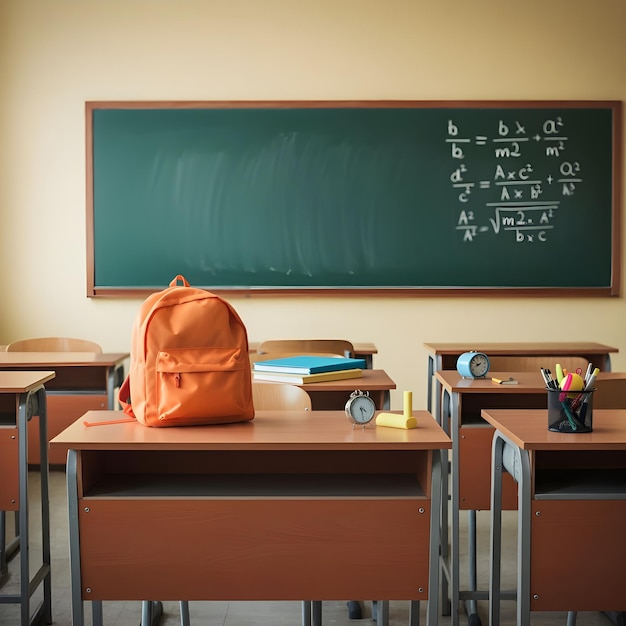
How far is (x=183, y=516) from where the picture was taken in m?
1.91

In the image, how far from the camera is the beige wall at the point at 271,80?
5.14 m

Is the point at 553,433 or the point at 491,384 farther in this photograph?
the point at 491,384

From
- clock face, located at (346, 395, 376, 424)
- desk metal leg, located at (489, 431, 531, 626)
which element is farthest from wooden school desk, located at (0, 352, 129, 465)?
desk metal leg, located at (489, 431, 531, 626)

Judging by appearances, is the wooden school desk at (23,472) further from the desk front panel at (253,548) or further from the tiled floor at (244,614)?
the desk front panel at (253,548)

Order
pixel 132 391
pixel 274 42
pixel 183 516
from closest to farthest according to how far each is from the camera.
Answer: pixel 183 516, pixel 132 391, pixel 274 42

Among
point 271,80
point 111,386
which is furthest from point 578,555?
point 271,80

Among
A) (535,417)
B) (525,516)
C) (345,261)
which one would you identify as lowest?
(525,516)

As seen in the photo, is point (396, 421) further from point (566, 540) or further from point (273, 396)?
point (273, 396)

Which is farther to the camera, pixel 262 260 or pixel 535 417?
pixel 262 260

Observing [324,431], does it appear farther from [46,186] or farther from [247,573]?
[46,186]

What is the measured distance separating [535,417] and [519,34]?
12.0ft

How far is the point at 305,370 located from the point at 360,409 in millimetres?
857

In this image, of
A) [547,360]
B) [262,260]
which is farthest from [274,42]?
[547,360]

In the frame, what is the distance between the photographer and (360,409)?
2.00m
